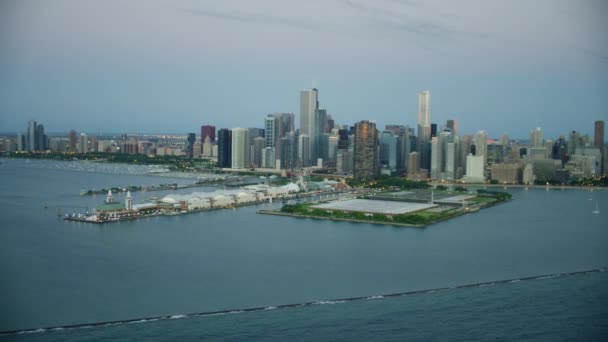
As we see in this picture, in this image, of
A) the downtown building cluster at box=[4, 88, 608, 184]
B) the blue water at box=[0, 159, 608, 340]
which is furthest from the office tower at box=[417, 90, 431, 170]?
the blue water at box=[0, 159, 608, 340]

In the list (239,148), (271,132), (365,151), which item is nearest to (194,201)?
(365,151)

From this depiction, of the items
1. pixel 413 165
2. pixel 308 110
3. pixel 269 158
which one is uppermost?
pixel 308 110

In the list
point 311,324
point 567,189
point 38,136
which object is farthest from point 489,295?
point 38,136

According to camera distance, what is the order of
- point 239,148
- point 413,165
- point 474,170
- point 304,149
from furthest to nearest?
point 304,149
point 239,148
point 413,165
point 474,170

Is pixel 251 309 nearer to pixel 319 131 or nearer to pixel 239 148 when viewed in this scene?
pixel 239 148

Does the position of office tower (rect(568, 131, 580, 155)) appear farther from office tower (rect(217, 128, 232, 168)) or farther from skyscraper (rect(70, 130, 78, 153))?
skyscraper (rect(70, 130, 78, 153))

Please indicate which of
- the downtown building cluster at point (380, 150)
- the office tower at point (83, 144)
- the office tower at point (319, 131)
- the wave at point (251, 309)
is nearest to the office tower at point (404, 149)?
the downtown building cluster at point (380, 150)

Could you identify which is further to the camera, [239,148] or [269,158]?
[269,158]
